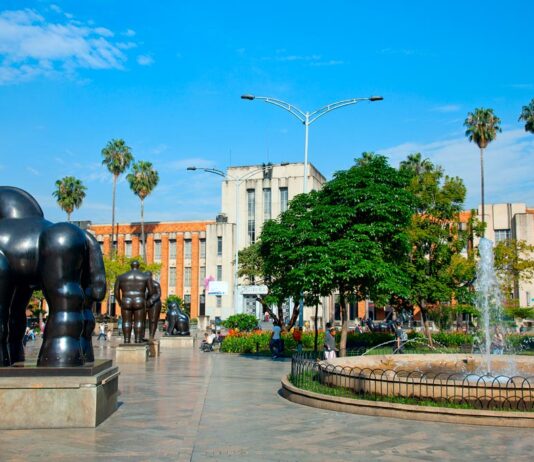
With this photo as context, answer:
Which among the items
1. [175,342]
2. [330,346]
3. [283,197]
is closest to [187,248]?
[283,197]

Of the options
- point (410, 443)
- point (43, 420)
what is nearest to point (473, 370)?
point (410, 443)

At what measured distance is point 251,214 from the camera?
64.8 meters

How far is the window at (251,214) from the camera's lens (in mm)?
64438

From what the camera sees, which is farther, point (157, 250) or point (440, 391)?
point (157, 250)

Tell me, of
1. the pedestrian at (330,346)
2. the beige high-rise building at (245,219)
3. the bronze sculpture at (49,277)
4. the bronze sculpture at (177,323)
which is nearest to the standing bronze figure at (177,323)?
the bronze sculpture at (177,323)

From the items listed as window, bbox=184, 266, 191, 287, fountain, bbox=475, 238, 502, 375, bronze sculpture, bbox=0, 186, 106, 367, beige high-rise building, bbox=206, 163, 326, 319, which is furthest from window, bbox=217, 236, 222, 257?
bronze sculpture, bbox=0, 186, 106, 367

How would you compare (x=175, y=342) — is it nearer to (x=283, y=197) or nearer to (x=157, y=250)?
(x=283, y=197)

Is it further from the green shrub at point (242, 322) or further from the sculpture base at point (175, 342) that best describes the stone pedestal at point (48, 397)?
the green shrub at point (242, 322)

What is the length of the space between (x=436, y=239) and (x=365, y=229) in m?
9.03

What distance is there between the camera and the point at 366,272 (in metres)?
19.1

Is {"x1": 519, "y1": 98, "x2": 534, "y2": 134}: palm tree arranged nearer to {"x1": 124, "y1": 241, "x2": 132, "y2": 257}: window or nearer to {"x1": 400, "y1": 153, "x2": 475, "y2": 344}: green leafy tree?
{"x1": 400, "y1": 153, "x2": 475, "y2": 344}: green leafy tree

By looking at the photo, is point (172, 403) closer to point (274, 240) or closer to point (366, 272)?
point (366, 272)

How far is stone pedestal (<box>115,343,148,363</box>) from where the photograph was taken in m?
21.6

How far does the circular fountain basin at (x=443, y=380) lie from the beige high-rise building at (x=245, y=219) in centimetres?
4720
